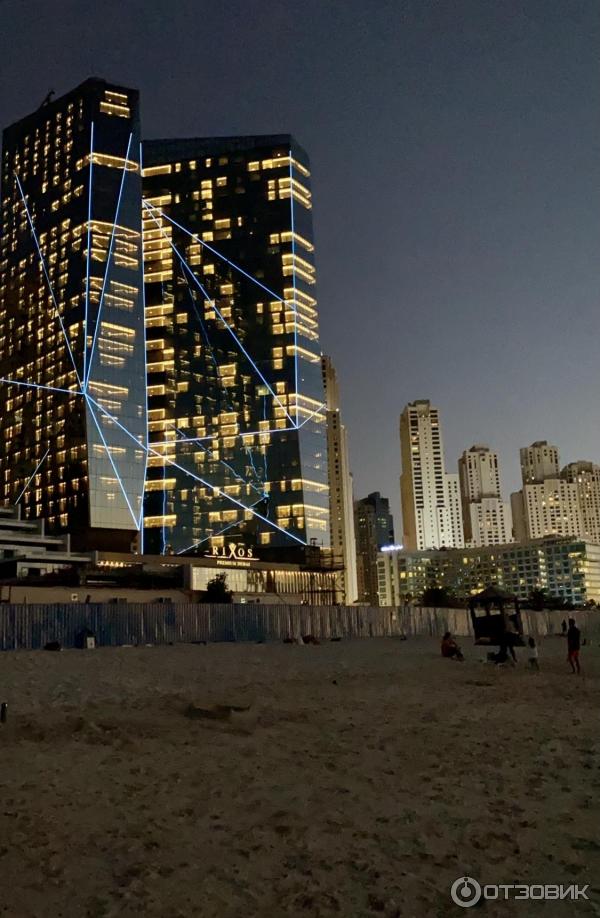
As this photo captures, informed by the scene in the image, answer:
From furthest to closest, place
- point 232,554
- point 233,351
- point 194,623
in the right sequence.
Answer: point 233,351 < point 232,554 < point 194,623

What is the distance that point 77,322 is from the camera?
4070 inches

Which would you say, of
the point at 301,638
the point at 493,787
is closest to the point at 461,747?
the point at 493,787

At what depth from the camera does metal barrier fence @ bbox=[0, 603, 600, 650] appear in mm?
28844

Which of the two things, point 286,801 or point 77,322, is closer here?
point 286,801

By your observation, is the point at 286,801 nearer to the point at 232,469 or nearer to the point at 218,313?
the point at 232,469

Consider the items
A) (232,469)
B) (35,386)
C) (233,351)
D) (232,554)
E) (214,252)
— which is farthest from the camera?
(214,252)

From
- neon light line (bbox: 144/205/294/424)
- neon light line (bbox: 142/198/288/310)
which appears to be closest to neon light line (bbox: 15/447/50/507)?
neon light line (bbox: 144/205/294/424)

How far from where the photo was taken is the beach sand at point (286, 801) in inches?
282

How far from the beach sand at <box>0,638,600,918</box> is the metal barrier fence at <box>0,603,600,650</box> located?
9.11 metres

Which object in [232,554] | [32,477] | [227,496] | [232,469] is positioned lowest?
[232,554]

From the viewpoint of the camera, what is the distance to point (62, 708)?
53.3 ft

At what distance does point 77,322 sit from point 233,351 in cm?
3223

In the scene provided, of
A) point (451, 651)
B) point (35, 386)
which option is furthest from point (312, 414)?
point (451, 651)

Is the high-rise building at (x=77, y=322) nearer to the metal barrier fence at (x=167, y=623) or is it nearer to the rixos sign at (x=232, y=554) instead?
the rixos sign at (x=232, y=554)
